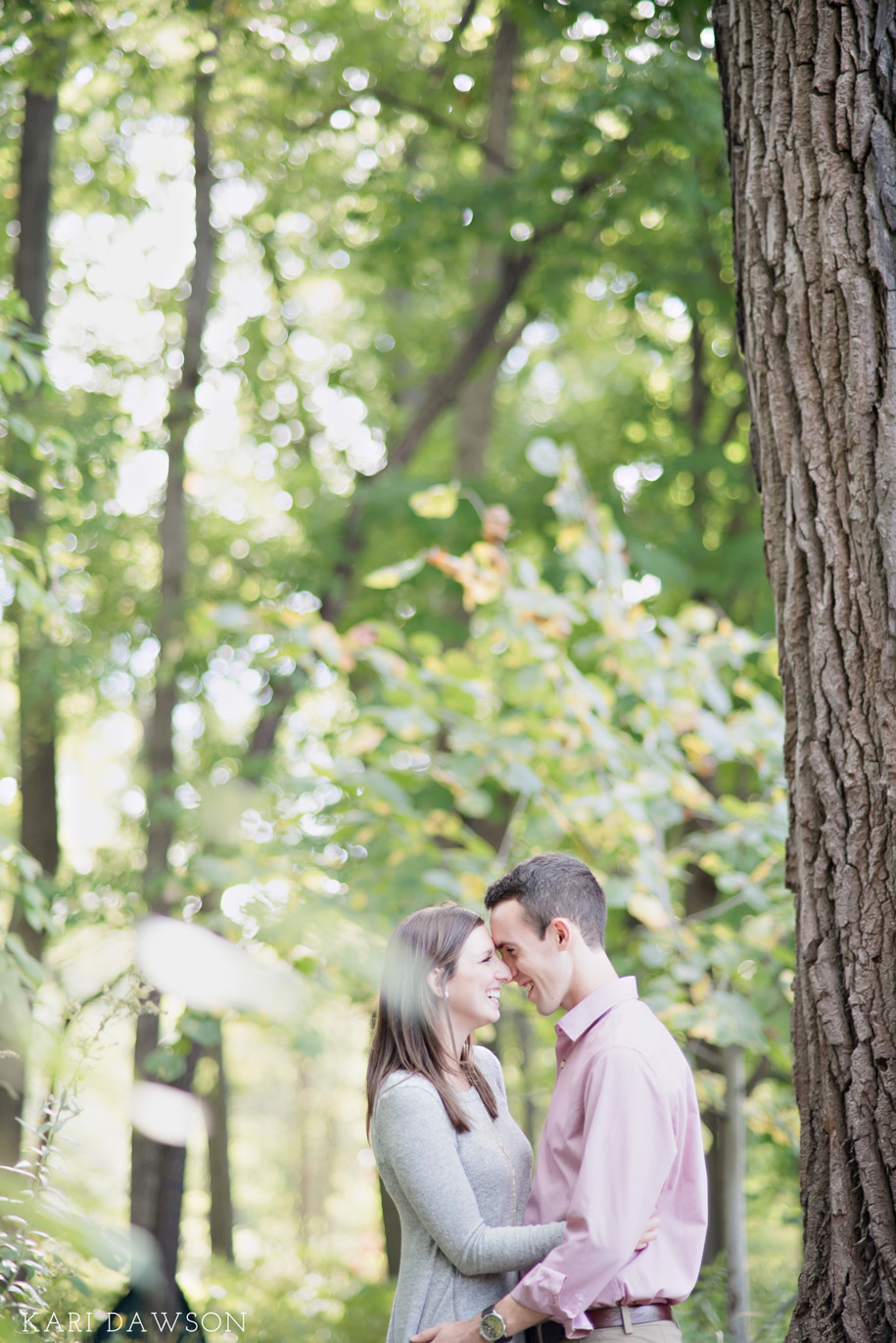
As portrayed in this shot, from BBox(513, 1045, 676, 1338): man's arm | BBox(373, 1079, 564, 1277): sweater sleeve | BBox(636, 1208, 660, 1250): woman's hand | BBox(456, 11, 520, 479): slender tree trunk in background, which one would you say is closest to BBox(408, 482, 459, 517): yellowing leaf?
BBox(373, 1079, 564, 1277): sweater sleeve

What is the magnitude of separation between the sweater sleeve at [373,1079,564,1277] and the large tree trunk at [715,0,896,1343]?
2.04 feet

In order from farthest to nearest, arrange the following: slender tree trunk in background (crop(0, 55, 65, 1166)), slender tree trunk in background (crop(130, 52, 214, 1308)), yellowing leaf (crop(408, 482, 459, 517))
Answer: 1. slender tree trunk in background (crop(130, 52, 214, 1308))
2. slender tree trunk in background (crop(0, 55, 65, 1166))
3. yellowing leaf (crop(408, 482, 459, 517))

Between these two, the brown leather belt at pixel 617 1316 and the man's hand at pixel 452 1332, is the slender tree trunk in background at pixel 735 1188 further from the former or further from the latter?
the man's hand at pixel 452 1332

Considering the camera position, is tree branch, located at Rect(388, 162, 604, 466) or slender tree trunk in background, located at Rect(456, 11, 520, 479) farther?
slender tree trunk in background, located at Rect(456, 11, 520, 479)

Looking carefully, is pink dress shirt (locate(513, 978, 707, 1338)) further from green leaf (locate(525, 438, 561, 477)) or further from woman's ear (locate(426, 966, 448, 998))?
green leaf (locate(525, 438, 561, 477))

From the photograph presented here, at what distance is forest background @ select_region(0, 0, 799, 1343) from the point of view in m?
4.32

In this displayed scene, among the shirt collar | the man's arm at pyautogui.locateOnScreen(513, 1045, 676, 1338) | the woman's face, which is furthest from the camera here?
the woman's face

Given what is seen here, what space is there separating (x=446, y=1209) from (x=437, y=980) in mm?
451

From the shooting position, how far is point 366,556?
8.63 meters

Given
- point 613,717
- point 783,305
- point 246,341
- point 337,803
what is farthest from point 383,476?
point 783,305

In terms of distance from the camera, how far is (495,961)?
237cm

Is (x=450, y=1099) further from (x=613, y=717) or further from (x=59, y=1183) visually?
A: (x=613, y=717)

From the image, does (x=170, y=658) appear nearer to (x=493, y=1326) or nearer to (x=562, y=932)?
(x=562, y=932)

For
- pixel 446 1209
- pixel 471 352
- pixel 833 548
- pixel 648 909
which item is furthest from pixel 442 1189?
pixel 471 352
